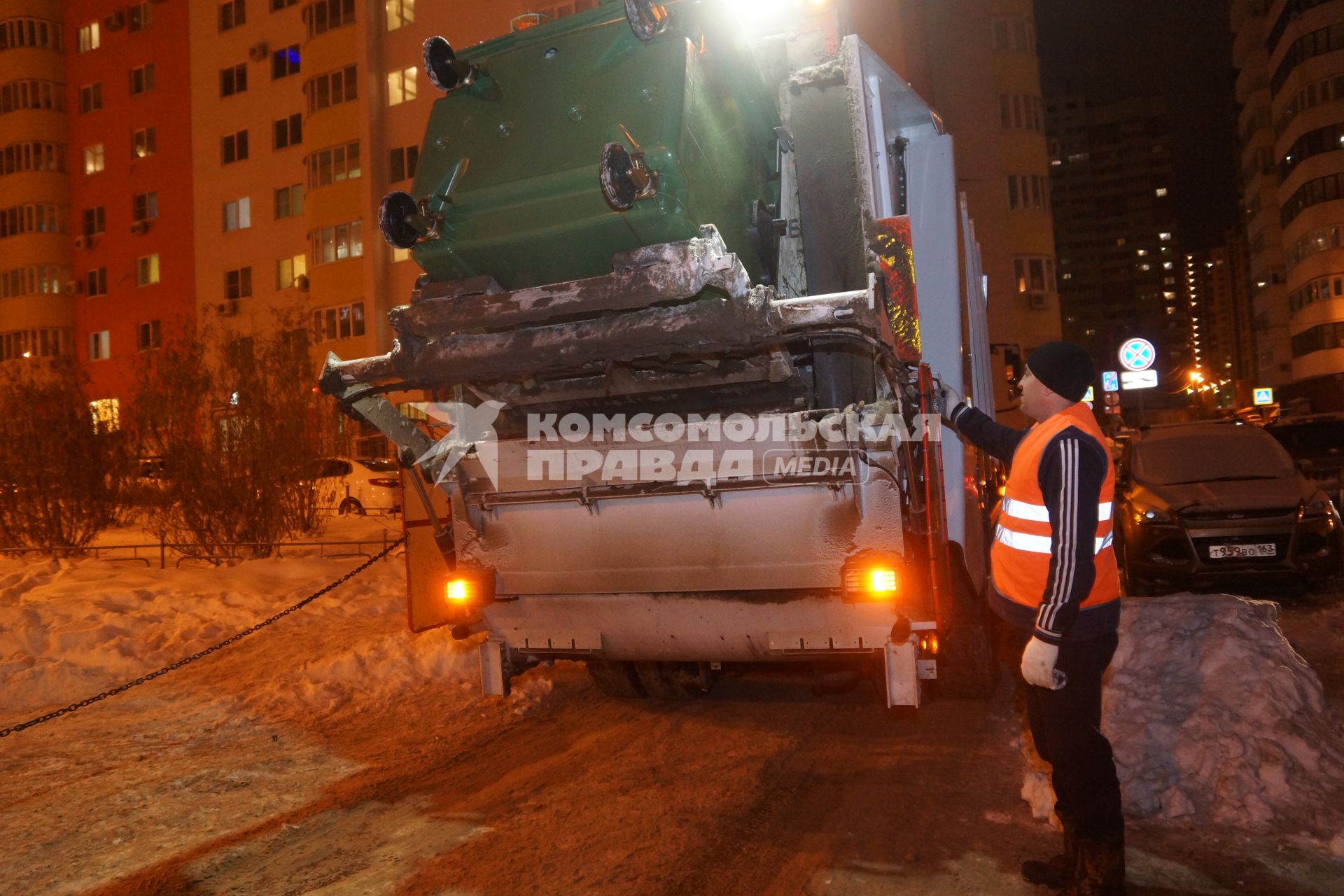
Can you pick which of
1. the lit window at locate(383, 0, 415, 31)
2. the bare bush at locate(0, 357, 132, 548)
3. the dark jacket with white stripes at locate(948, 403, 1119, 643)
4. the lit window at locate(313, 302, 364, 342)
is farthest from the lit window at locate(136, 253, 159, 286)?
the dark jacket with white stripes at locate(948, 403, 1119, 643)

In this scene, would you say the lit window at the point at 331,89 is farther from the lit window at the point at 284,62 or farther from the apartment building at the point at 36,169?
the apartment building at the point at 36,169

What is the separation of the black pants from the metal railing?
10561mm

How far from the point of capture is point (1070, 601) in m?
3.42

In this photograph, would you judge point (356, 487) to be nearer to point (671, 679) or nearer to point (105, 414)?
point (105, 414)

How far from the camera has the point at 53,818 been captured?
16.2ft

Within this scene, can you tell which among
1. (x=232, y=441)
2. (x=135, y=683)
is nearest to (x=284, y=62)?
(x=232, y=441)

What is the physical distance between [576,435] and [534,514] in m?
0.51

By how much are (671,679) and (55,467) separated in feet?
38.5

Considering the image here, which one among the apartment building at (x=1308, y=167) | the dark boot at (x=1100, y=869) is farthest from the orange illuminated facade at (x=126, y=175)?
the apartment building at (x=1308, y=167)

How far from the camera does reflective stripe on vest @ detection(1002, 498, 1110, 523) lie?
3623mm

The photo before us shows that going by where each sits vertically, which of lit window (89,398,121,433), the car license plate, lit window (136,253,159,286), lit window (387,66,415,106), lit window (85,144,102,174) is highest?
lit window (85,144,102,174)

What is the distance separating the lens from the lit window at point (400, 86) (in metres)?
30.9

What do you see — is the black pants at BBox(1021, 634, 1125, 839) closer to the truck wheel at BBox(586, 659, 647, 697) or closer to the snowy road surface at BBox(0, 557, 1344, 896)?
the snowy road surface at BBox(0, 557, 1344, 896)

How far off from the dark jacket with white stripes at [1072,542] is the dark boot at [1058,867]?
2.34 ft
